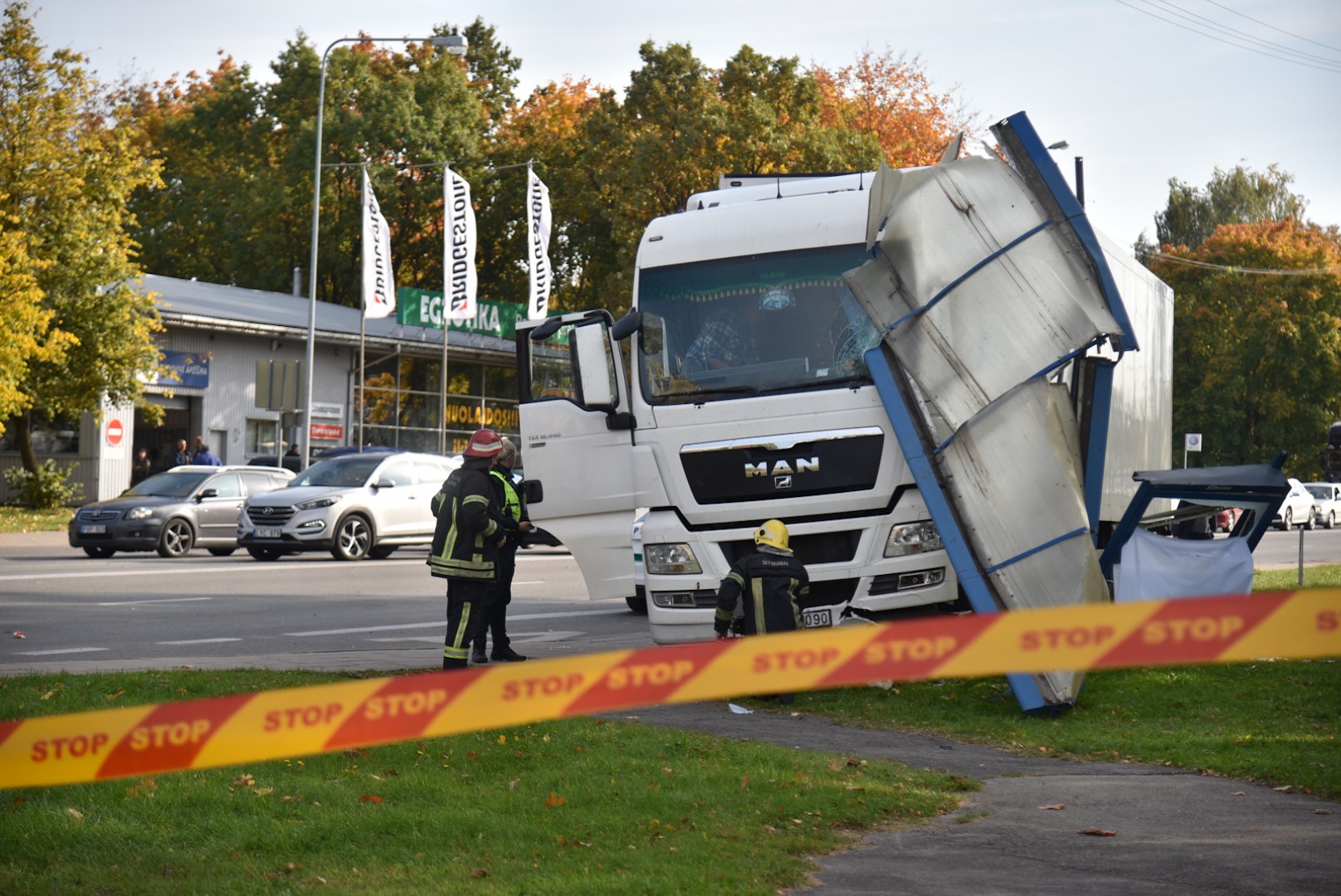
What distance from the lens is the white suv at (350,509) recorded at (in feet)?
75.4

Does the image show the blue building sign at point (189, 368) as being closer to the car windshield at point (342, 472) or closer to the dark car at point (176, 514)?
the dark car at point (176, 514)

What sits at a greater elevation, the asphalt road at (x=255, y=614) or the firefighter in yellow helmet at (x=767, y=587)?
the firefighter in yellow helmet at (x=767, y=587)

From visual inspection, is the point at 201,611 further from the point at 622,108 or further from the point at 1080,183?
the point at 622,108

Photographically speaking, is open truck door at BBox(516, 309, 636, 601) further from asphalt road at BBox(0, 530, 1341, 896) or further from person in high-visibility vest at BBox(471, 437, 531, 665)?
asphalt road at BBox(0, 530, 1341, 896)

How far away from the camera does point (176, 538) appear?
24344mm

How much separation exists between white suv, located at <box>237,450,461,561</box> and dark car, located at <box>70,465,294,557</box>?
2.06ft

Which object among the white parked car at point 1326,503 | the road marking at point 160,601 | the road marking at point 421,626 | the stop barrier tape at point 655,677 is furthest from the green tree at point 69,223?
the white parked car at point 1326,503

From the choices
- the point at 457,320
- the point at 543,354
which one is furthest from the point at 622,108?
the point at 543,354

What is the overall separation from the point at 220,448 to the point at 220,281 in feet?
69.0

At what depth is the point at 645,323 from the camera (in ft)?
36.4

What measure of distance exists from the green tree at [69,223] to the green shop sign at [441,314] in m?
7.42

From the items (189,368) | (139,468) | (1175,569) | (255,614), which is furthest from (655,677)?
(139,468)

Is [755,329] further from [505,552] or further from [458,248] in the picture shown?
[458,248]

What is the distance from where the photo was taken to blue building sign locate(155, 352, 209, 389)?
38.0m
